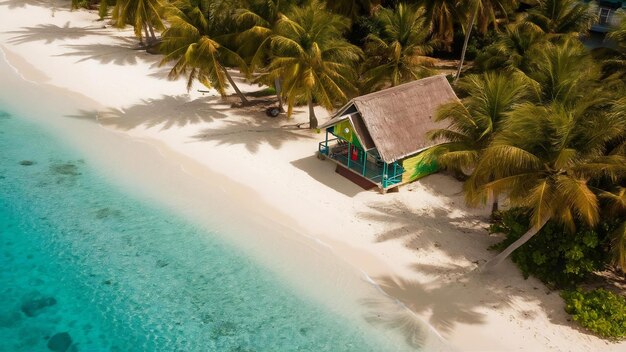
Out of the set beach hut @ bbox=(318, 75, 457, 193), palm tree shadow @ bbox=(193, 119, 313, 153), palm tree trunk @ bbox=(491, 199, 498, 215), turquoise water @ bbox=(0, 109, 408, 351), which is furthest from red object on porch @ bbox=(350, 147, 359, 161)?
turquoise water @ bbox=(0, 109, 408, 351)

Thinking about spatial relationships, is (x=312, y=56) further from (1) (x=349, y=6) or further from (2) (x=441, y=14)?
(2) (x=441, y=14)

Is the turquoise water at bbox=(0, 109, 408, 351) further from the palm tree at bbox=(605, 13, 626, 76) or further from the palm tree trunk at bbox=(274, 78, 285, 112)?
the palm tree at bbox=(605, 13, 626, 76)

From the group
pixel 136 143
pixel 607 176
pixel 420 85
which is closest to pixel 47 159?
pixel 136 143

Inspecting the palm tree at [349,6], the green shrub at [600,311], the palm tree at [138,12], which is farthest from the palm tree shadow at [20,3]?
the green shrub at [600,311]

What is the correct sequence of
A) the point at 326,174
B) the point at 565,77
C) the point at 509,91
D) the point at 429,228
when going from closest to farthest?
the point at 565,77 < the point at 509,91 < the point at 429,228 < the point at 326,174

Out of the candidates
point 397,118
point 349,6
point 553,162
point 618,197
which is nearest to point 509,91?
point 553,162

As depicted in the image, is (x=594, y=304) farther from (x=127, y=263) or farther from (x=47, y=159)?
(x=47, y=159)

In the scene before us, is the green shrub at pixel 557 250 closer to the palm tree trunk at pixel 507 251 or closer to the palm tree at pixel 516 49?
the palm tree trunk at pixel 507 251
